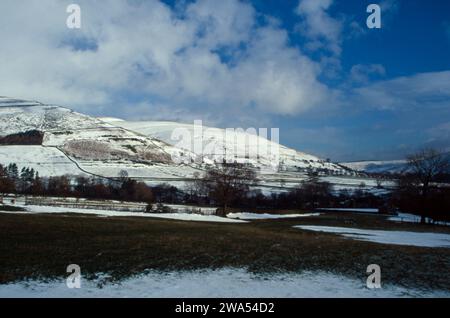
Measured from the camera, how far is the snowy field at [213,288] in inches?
509

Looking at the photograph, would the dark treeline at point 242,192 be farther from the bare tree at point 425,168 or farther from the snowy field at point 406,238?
the snowy field at point 406,238

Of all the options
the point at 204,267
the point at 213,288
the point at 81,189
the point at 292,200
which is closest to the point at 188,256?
the point at 204,267

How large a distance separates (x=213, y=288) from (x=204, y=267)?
3.10 metres

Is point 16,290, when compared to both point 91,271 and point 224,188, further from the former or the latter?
point 224,188

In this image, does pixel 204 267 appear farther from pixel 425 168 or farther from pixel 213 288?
pixel 425 168

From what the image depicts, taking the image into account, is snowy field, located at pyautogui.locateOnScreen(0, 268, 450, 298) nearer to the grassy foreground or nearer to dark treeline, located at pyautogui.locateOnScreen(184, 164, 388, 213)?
the grassy foreground

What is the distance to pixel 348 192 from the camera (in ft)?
565

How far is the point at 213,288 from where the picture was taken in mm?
13758

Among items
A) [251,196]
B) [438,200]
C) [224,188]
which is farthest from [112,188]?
[438,200]

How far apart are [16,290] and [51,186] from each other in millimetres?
130928

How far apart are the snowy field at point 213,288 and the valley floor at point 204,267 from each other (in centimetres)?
4

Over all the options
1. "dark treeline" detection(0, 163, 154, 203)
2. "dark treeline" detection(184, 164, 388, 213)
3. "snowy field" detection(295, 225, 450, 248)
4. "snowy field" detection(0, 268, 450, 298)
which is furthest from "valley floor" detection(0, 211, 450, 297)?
"dark treeline" detection(0, 163, 154, 203)

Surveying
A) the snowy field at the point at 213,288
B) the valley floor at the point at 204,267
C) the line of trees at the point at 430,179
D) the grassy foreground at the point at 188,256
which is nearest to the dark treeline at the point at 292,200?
the line of trees at the point at 430,179
